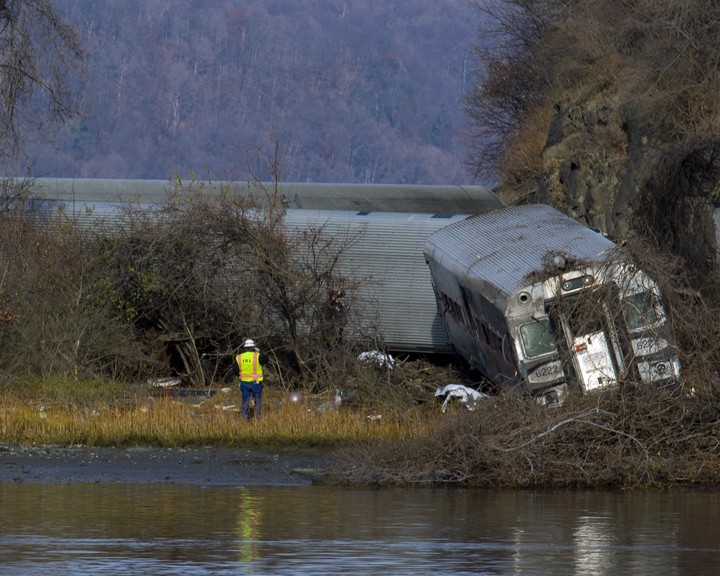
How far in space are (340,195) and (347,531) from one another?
24.8 m

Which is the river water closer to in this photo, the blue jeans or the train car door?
the train car door

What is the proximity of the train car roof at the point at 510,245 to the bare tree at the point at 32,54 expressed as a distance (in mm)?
8579

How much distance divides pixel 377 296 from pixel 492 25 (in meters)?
37.0

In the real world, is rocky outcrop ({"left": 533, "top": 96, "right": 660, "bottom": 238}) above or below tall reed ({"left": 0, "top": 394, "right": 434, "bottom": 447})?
above

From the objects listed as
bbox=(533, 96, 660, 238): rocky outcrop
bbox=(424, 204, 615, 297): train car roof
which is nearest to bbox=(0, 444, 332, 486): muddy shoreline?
Result: bbox=(424, 204, 615, 297): train car roof

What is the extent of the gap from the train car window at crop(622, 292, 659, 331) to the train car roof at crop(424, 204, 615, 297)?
34.6 inches

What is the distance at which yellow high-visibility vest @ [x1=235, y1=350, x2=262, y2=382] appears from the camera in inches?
926

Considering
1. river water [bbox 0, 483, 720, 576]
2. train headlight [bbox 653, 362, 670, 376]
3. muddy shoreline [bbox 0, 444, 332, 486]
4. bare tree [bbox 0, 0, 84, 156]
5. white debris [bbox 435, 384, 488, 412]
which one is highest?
bare tree [bbox 0, 0, 84, 156]

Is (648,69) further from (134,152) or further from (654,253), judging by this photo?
(134,152)

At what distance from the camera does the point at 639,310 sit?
66.5ft

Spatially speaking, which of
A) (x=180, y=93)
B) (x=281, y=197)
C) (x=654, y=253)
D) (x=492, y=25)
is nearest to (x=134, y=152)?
(x=180, y=93)

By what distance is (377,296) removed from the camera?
2972 cm

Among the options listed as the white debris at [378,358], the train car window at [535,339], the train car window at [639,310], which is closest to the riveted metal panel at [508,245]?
the train car window at [535,339]

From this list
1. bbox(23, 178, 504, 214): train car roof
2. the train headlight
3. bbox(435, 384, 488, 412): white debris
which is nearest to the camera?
the train headlight
